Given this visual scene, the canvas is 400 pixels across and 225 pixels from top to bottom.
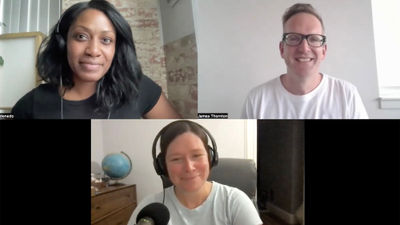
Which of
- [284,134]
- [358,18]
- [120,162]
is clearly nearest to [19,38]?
[120,162]

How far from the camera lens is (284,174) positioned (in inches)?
74.4

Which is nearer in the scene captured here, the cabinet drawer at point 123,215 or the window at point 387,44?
the cabinet drawer at point 123,215

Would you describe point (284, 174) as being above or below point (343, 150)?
below

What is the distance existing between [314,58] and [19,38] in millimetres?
1861

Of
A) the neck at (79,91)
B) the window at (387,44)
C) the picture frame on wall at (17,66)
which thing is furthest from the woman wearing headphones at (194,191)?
the window at (387,44)

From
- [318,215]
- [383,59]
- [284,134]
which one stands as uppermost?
[383,59]

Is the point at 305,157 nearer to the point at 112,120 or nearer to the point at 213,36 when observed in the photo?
the point at 213,36

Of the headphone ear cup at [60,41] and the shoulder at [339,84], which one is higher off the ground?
the headphone ear cup at [60,41]

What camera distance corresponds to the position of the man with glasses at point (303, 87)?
1943 mm

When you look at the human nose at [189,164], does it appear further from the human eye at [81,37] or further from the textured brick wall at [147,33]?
the human eye at [81,37]

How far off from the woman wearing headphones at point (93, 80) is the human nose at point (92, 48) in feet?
0.13

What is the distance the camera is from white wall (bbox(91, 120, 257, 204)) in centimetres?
186

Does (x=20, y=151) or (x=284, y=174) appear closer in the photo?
(x=284, y=174)

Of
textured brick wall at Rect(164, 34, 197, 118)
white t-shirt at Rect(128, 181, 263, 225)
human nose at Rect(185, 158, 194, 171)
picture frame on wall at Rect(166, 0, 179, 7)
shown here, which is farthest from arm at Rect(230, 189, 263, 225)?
picture frame on wall at Rect(166, 0, 179, 7)
